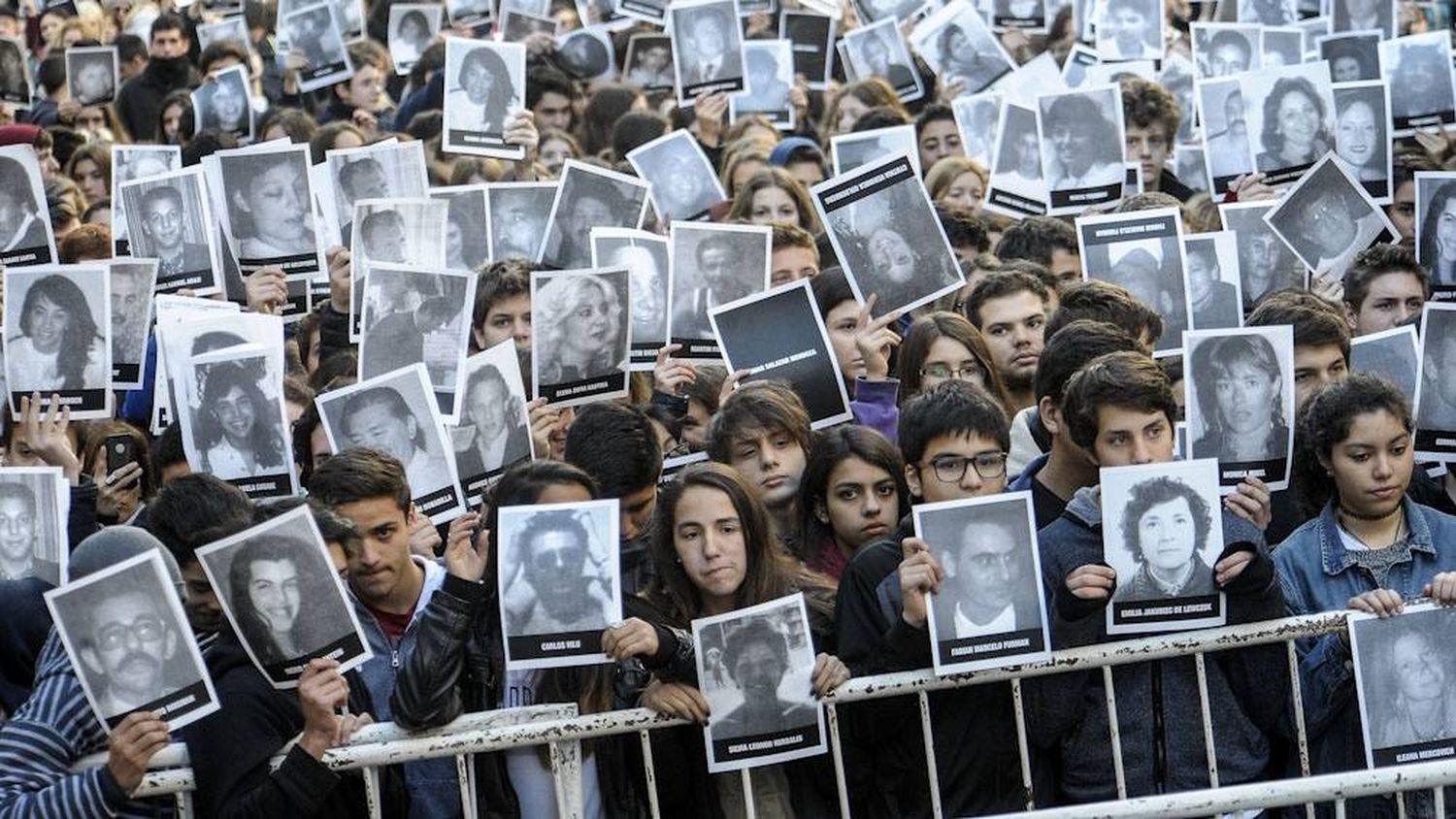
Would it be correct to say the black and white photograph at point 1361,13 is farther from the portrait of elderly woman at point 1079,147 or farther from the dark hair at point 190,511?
the dark hair at point 190,511

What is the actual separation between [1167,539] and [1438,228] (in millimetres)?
3412

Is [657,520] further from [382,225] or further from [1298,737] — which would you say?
[382,225]

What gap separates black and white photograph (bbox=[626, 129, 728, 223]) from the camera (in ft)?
36.1

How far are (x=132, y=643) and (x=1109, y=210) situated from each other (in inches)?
224

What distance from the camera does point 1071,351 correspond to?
6848mm

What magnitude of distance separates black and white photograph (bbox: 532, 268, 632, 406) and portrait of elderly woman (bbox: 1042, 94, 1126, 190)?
276 cm

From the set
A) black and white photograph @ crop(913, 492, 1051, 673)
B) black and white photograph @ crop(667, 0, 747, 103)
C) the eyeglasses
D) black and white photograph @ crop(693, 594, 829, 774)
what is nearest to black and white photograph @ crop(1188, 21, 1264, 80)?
black and white photograph @ crop(667, 0, 747, 103)

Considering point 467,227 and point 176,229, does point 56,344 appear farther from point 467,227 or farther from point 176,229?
point 467,227

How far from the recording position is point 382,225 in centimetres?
909

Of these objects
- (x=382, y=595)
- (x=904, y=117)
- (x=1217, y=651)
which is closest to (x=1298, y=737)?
(x=1217, y=651)

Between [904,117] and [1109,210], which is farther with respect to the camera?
[904,117]

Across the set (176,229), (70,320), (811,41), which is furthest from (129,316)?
(811,41)

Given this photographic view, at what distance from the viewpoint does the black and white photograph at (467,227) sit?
984 cm

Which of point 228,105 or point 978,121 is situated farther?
point 228,105
